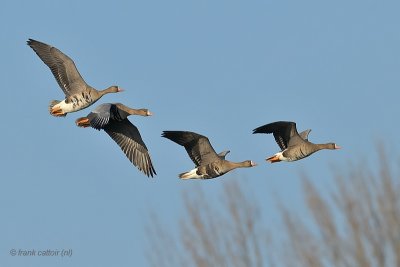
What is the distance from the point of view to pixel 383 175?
26531 millimetres

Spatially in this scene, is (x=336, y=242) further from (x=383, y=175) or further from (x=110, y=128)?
(x=110, y=128)

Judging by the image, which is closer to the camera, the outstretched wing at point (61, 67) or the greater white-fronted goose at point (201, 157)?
the greater white-fronted goose at point (201, 157)

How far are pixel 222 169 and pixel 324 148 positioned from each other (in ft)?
10.9

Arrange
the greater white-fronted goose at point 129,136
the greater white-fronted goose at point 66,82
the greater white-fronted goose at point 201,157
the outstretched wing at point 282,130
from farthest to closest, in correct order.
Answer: the greater white-fronted goose at point 129,136
the outstretched wing at point 282,130
the greater white-fronted goose at point 66,82
the greater white-fronted goose at point 201,157

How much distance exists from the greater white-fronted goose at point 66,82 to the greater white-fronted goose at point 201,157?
243 centimetres

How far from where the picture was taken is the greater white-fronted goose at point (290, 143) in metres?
31.5

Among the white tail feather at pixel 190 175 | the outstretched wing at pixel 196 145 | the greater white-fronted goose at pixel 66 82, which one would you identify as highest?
the greater white-fronted goose at pixel 66 82

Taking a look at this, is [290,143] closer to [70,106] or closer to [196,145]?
[196,145]

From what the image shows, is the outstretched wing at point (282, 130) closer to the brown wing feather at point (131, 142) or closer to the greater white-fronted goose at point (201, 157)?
the greater white-fronted goose at point (201, 157)

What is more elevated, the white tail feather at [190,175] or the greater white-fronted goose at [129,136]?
the greater white-fronted goose at [129,136]

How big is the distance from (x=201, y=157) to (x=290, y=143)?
2559 mm

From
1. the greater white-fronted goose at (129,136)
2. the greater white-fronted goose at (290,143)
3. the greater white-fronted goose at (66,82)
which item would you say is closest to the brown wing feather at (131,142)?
the greater white-fronted goose at (129,136)

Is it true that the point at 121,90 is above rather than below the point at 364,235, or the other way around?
above

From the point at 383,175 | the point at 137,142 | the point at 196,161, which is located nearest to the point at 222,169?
the point at 196,161
